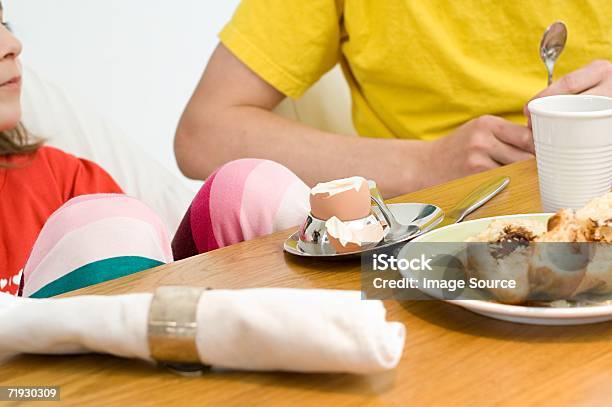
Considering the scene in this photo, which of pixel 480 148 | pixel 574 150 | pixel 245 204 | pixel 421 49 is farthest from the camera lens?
pixel 421 49

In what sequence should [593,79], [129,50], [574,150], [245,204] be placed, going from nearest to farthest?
[574,150] → [245,204] → [593,79] → [129,50]

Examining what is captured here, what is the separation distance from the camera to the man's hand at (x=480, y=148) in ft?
3.71

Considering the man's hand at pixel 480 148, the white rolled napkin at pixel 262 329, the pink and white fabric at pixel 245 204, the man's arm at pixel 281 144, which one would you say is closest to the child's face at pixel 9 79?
the man's arm at pixel 281 144

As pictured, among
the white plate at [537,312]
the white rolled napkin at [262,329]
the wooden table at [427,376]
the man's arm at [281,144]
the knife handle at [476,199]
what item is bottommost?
the man's arm at [281,144]

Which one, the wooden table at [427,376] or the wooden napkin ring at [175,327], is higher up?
the wooden napkin ring at [175,327]

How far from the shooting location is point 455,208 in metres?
0.79

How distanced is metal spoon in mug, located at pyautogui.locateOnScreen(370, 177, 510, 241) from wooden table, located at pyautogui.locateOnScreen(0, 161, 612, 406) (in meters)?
0.15

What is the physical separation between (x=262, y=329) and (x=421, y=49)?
99cm

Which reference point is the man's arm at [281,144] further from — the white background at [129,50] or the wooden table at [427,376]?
the wooden table at [427,376]

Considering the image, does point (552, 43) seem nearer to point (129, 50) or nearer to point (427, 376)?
point (427, 376)

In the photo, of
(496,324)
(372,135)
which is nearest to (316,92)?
(372,135)

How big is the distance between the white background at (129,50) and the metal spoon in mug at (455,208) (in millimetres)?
1254

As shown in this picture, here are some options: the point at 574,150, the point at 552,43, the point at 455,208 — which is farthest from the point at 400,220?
the point at 552,43

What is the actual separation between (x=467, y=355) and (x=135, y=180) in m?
1.26
